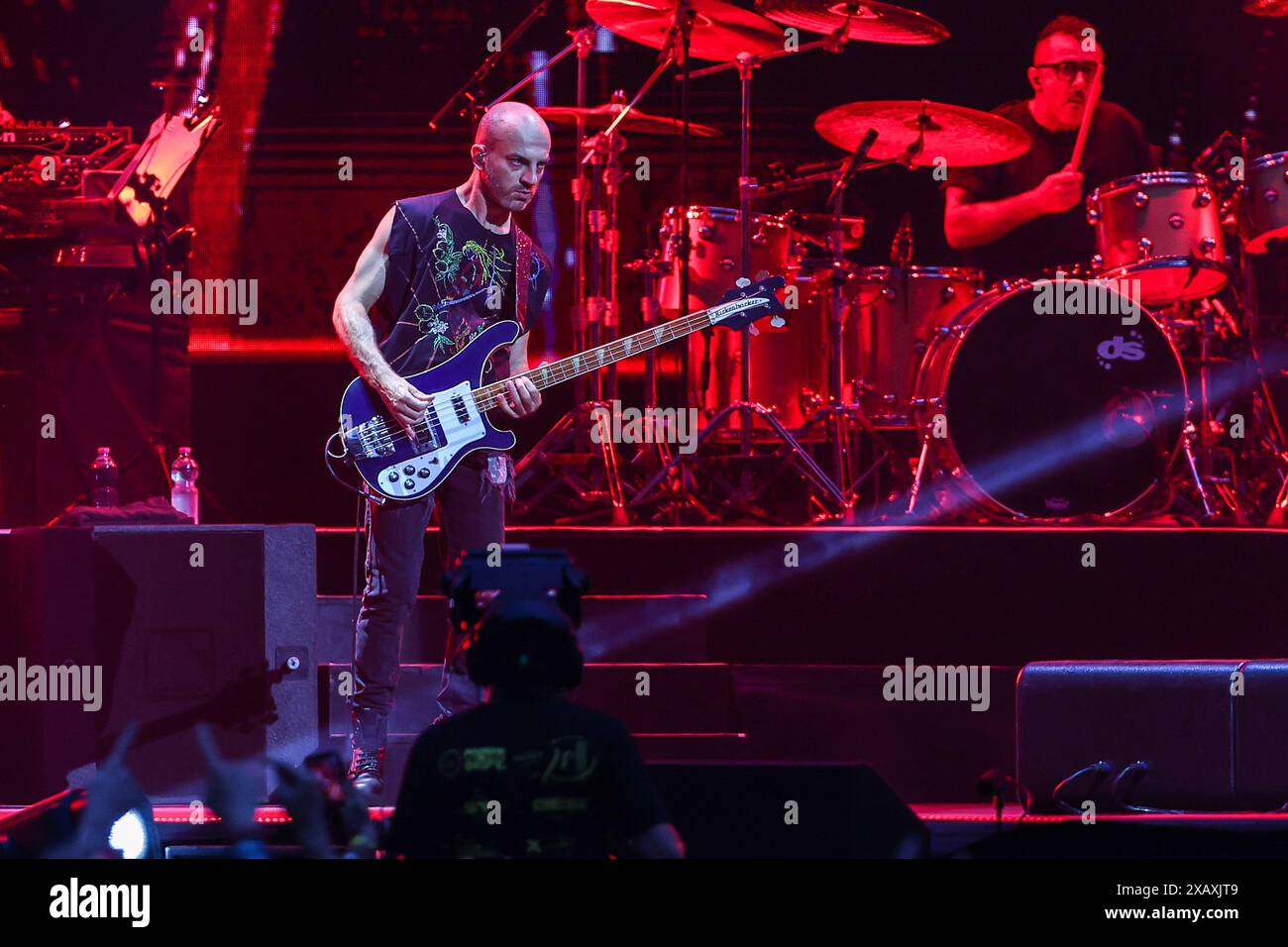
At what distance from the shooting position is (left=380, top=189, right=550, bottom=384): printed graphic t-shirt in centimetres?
443

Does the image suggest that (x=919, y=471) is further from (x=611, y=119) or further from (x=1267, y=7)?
(x=1267, y=7)

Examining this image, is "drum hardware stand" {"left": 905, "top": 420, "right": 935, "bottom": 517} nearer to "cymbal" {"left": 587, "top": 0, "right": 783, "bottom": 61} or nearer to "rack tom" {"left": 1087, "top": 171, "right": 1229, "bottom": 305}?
"rack tom" {"left": 1087, "top": 171, "right": 1229, "bottom": 305}

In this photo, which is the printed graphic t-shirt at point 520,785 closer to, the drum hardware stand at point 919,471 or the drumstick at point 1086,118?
the drum hardware stand at point 919,471

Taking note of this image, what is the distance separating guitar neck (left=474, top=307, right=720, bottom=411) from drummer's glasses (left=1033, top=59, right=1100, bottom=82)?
336 centimetres

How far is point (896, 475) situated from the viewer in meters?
6.94

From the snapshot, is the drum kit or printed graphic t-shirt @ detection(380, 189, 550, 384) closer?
printed graphic t-shirt @ detection(380, 189, 550, 384)

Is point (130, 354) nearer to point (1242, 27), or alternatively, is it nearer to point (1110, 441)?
point (1110, 441)

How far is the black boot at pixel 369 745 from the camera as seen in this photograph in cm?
433

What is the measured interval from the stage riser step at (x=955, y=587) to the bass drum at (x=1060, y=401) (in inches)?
32.4

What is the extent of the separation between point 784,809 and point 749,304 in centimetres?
243

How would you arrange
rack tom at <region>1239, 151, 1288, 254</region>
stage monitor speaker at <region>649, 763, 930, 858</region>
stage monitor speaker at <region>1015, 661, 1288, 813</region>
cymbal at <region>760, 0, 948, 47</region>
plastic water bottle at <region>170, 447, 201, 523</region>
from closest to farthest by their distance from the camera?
stage monitor speaker at <region>649, 763, 930, 858</region> < stage monitor speaker at <region>1015, 661, 1288, 813</region> < plastic water bottle at <region>170, 447, 201, 523</region> < cymbal at <region>760, 0, 948, 47</region> < rack tom at <region>1239, 151, 1288, 254</region>

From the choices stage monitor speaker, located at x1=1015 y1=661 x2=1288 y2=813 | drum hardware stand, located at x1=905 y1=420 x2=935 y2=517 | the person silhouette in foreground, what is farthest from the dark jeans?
drum hardware stand, located at x1=905 y1=420 x2=935 y2=517

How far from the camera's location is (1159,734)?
12.6 ft

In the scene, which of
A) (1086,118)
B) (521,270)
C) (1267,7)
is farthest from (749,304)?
(1267,7)
